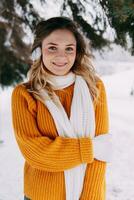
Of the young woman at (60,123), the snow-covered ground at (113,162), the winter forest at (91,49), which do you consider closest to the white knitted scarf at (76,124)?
the young woman at (60,123)

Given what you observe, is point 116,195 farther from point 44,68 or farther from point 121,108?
point 121,108

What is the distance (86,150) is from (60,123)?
19 centimetres

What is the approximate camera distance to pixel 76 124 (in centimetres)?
197

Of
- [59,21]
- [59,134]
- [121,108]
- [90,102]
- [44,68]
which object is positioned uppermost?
[59,21]

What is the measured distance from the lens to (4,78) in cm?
756

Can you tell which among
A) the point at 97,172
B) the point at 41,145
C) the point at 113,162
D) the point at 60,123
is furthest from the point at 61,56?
the point at 113,162

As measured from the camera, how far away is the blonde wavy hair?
202 centimetres

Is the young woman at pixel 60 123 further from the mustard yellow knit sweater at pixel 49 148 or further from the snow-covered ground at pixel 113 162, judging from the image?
the snow-covered ground at pixel 113 162

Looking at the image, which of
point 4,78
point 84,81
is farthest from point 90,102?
point 4,78

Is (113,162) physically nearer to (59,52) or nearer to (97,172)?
(97,172)

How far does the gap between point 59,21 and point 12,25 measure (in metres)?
4.33

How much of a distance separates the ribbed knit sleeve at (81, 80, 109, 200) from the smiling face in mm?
275

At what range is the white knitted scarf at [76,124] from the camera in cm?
Answer: 195

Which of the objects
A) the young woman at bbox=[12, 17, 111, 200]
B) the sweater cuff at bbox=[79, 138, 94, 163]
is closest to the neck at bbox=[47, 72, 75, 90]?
the young woman at bbox=[12, 17, 111, 200]
